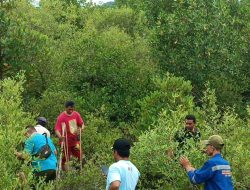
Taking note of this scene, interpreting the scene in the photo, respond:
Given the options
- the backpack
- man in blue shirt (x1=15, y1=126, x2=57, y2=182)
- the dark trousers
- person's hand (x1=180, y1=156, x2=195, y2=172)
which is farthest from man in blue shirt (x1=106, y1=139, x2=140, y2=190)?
the dark trousers

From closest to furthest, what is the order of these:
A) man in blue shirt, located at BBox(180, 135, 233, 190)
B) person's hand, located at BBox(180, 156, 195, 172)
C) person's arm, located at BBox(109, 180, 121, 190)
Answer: person's arm, located at BBox(109, 180, 121, 190)
man in blue shirt, located at BBox(180, 135, 233, 190)
person's hand, located at BBox(180, 156, 195, 172)

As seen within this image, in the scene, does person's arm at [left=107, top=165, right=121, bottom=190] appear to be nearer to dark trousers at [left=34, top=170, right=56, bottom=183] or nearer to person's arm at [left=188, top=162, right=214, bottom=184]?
person's arm at [left=188, top=162, right=214, bottom=184]

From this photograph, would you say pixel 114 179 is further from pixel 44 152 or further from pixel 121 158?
pixel 44 152

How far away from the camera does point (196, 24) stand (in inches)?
854

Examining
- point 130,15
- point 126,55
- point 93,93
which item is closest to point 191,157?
point 93,93

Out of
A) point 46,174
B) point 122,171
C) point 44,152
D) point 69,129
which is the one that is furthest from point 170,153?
point 69,129

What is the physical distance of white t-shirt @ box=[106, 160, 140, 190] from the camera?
6.61m

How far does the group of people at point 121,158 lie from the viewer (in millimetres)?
6781

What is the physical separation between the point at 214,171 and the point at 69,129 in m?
7.56

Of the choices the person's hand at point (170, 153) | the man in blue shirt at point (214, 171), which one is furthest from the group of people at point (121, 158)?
the person's hand at point (170, 153)

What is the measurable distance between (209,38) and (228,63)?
5.08 ft

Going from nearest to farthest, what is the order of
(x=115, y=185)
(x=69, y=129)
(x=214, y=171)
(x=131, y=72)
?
1. (x=115, y=185)
2. (x=214, y=171)
3. (x=69, y=129)
4. (x=131, y=72)

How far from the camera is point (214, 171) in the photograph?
24.5ft

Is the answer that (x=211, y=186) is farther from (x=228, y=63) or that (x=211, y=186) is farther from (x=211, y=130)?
(x=228, y=63)
